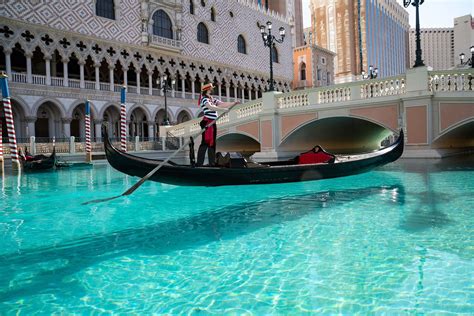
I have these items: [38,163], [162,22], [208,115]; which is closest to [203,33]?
[162,22]

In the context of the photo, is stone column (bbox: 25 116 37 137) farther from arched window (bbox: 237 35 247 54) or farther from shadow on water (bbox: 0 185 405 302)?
shadow on water (bbox: 0 185 405 302)

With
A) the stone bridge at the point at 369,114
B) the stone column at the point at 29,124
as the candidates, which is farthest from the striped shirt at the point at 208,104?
the stone column at the point at 29,124

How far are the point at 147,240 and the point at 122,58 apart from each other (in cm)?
1836

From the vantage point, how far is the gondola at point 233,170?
4.23 meters

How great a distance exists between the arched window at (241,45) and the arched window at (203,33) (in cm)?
289

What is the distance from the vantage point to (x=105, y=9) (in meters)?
19.1

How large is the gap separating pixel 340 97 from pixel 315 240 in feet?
25.8

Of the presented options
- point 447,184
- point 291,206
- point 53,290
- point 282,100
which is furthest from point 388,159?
point 53,290

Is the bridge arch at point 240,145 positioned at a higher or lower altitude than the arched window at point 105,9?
lower

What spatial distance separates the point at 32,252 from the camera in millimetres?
2707

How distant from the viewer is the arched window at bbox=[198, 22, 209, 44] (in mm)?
23509

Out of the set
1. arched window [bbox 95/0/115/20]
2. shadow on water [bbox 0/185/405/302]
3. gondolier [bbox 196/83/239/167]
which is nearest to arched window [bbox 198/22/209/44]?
arched window [bbox 95/0/115/20]

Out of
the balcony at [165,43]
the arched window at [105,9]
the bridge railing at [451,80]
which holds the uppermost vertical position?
the arched window at [105,9]

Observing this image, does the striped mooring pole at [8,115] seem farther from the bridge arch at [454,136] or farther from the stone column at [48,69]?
the bridge arch at [454,136]
